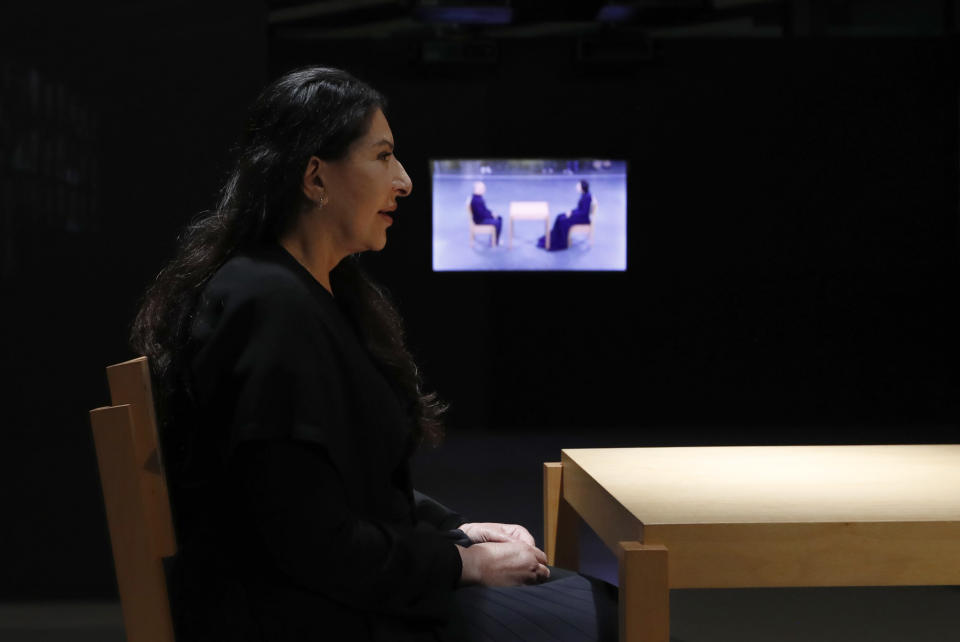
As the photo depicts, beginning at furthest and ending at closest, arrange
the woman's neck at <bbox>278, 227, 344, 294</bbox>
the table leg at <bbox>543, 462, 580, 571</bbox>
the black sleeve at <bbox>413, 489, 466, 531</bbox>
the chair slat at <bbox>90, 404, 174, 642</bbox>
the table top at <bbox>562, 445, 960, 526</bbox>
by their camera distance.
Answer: the table leg at <bbox>543, 462, 580, 571</bbox>
the black sleeve at <bbox>413, 489, 466, 531</bbox>
the woman's neck at <bbox>278, 227, 344, 294</bbox>
the table top at <bbox>562, 445, 960, 526</bbox>
the chair slat at <bbox>90, 404, 174, 642</bbox>

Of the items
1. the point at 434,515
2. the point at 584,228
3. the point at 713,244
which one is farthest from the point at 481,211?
the point at 434,515

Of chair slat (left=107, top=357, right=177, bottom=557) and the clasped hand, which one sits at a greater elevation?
chair slat (left=107, top=357, right=177, bottom=557)

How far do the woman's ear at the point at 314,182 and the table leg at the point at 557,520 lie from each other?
71cm

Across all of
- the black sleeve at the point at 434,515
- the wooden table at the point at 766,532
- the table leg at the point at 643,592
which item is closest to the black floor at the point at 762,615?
the black sleeve at the point at 434,515

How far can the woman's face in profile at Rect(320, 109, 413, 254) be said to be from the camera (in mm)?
1487

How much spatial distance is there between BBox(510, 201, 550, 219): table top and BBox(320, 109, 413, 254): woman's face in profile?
23.1ft

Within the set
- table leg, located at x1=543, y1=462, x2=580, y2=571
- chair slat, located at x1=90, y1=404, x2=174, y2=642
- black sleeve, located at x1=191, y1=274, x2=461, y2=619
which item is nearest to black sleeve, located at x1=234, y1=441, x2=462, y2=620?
black sleeve, located at x1=191, y1=274, x2=461, y2=619

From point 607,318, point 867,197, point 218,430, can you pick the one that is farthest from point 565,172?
point 218,430

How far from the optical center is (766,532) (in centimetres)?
133

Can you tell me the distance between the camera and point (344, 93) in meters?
1.47

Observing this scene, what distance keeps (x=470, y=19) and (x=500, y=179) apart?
129cm

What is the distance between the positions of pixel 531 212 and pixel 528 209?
0.11 ft

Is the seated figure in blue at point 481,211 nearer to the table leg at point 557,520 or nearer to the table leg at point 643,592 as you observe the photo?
the table leg at point 557,520

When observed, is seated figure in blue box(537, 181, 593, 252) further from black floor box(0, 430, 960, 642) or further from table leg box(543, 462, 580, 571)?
table leg box(543, 462, 580, 571)
